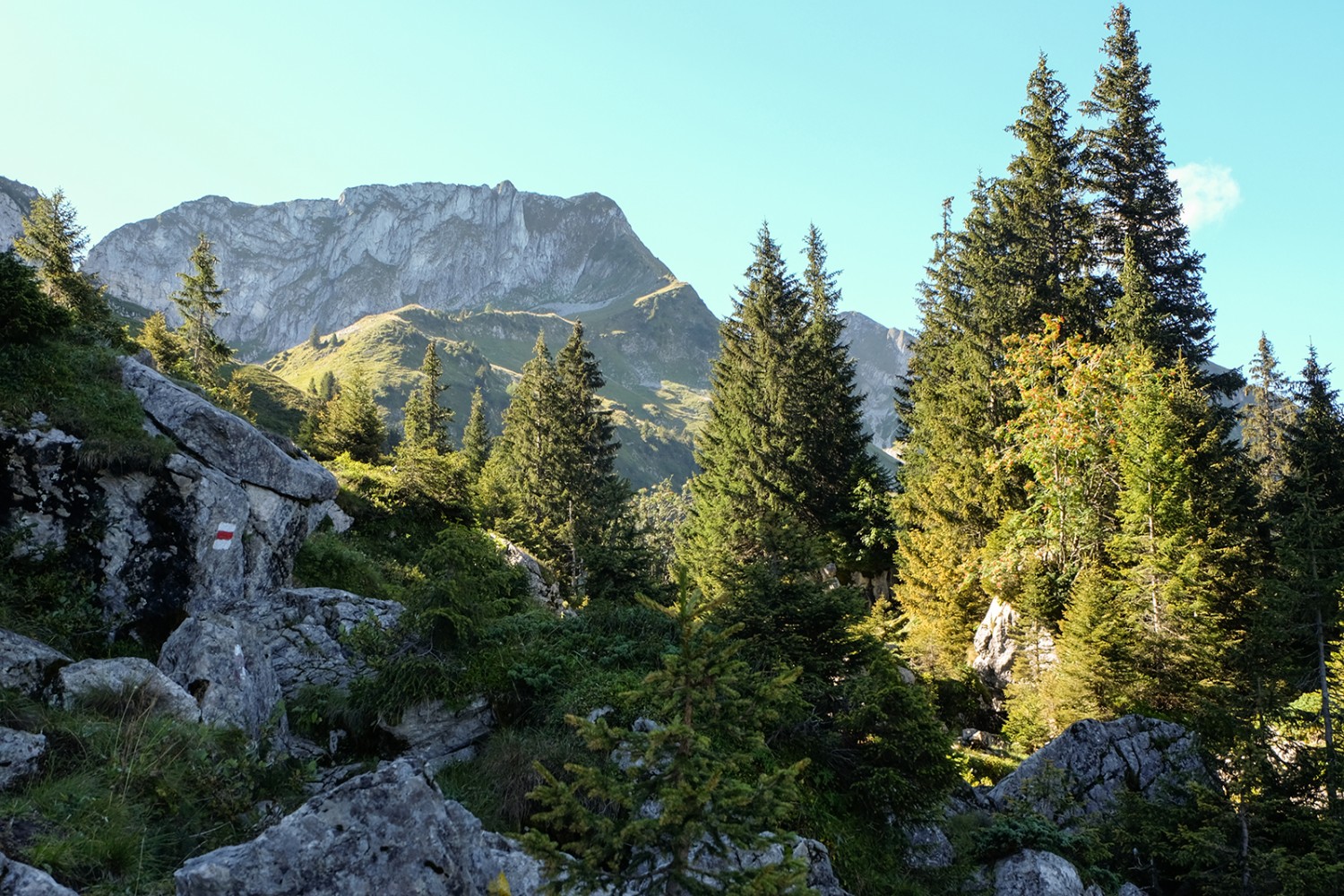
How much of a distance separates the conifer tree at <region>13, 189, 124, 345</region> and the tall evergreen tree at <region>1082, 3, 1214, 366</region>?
126 ft

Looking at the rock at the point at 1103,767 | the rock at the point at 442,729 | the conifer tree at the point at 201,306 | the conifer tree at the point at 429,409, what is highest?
the conifer tree at the point at 201,306

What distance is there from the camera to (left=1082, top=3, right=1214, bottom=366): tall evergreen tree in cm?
2547

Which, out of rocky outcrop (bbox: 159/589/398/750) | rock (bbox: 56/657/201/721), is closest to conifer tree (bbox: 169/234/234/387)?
rocky outcrop (bbox: 159/589/398/750)

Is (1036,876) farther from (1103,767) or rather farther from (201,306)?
(201,306)

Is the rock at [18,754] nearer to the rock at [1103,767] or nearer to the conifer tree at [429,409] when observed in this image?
the rock at [1103,767]

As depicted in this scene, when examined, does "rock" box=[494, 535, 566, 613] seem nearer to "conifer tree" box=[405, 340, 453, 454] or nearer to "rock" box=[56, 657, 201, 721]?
"rock" box=[56, 657, 201, 721]

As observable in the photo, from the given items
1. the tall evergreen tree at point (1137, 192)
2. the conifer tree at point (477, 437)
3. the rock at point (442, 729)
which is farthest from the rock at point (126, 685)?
the conifer tree at point (477, 437)

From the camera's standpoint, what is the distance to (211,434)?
12758 mm

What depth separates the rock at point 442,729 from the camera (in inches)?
349

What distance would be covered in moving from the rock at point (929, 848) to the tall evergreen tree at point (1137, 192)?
22877 mm

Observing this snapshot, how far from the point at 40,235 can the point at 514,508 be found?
81.7ft

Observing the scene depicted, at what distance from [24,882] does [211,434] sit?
32.6 ft

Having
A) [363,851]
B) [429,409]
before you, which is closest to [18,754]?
[363,851]

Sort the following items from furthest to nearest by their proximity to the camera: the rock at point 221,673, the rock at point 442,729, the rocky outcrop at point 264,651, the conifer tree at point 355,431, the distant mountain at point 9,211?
the distant mountain at point 9,211 < the conifer tree at point 355,431 < the rock at point 442,729 < the rocky outcrop at point 264,651 < the rock at point 221,673
